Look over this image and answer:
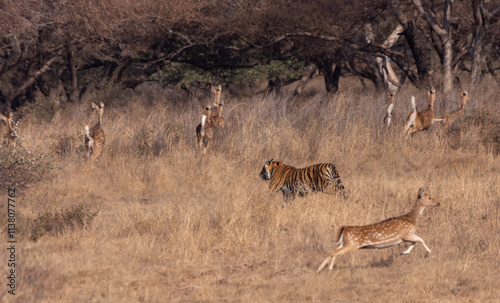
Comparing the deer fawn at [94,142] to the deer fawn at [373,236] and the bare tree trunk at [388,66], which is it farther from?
the bare tree trunk at [388,66]

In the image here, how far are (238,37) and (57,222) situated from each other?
1186 centimetres

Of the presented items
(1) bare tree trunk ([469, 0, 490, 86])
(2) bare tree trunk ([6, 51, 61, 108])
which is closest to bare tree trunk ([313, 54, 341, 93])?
(1) bare tree trunk ([469, 0, 490, 86])

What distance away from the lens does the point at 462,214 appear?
23.6 feet

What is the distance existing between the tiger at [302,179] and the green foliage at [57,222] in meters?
2.27

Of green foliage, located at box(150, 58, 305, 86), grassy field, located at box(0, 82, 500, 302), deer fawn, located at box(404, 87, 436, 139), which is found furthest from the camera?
green foliage, located at box(150, 58, 305, 86)

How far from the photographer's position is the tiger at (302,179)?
751cm

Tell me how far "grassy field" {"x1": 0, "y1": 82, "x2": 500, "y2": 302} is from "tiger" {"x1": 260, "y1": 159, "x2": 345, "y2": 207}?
133 mm

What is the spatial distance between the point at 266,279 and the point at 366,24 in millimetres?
12888

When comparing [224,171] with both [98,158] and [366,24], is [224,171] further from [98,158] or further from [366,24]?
[366,24]

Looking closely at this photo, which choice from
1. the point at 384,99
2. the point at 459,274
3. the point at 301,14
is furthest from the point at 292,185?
the point at 301,14

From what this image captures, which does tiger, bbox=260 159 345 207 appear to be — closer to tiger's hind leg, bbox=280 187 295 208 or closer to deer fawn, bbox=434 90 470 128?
tiger's hind leg, bbox=280 187 295 208

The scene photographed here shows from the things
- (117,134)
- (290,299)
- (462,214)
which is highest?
(117,134)

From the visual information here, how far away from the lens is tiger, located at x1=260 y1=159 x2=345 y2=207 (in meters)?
7.51

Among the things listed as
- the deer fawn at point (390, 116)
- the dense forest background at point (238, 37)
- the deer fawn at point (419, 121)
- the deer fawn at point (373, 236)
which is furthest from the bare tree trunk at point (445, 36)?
the deer fawn at point (373, 236)
